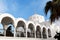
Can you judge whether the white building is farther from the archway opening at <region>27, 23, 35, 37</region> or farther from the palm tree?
the palm tree

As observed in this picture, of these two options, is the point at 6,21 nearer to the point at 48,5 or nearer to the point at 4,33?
the point at 4,33

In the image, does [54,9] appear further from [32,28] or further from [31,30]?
[31,30]

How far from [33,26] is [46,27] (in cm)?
442

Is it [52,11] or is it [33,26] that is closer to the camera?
[52,11]

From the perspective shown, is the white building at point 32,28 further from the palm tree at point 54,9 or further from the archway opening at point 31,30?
the palm tree at point 54,9

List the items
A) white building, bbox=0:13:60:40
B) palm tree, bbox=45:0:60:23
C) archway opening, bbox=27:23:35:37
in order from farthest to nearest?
archway opening, bbox=27:23:35:37, white building, bbox=0:13:60:40, palm tree, bbox=45:0:60:23

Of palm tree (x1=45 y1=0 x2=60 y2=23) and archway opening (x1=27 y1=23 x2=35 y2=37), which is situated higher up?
palm tree (x1=45 y1=0 x2=60 y2=23)

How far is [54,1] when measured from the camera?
13.9m

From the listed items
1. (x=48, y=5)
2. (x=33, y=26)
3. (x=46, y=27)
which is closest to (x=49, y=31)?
(x=46, y=27)

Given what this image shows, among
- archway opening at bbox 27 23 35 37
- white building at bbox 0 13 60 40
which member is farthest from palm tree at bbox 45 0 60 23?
archway opening at bbox 27 23 35 37

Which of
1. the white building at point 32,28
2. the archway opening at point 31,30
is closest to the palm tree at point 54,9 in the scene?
the white building at point 32,28

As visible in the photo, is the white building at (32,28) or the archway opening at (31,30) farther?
the archway opening at (31,30)

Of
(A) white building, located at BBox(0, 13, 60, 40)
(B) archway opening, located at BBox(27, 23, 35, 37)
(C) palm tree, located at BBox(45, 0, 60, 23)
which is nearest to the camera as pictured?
(C) palm tree, located at BBox(45, 0, 60, 23)

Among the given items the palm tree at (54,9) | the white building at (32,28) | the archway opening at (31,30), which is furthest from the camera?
the archway opening at (31,30)
